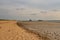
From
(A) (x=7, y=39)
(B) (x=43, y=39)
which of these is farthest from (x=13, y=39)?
(B) (x=43, y=39)

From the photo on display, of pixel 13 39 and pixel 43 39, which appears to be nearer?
pixel 13 39

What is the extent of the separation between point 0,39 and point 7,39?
1.77 feet

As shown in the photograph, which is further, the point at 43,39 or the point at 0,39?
the point at 43,39

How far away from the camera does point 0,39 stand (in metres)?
11.1

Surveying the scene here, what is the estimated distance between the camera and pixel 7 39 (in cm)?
1135

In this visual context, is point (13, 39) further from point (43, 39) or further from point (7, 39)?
point (43, 39)

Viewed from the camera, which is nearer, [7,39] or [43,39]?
[7,39]

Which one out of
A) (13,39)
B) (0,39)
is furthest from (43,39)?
(0,39)

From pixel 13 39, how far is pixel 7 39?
1.51 feet

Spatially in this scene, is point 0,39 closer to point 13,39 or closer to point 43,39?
point 13,39

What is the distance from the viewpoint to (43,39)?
1245 centimetres

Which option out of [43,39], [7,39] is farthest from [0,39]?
[43,39]

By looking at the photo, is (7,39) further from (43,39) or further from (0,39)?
(43,39)

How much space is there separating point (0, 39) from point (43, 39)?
11.9 feet
